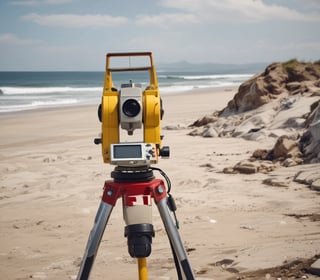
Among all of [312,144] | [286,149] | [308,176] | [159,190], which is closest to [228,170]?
[286,149]

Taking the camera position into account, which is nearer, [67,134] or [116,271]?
[116,271]

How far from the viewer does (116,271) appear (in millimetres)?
3930

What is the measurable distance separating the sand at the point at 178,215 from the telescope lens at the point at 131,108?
1.50 meters

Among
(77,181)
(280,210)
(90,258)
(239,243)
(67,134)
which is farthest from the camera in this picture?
(67,134)

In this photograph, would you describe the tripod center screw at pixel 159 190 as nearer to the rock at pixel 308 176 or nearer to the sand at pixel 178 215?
the sand at pixel 178 215

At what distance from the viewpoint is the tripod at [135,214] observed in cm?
273

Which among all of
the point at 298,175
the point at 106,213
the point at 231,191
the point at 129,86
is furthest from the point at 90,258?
the point at 298,175

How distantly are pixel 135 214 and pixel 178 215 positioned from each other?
2.74 meters

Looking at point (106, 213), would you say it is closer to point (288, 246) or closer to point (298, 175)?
point (288, 246)

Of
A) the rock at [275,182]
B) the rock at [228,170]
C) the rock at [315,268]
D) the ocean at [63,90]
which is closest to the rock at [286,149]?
the rock at [228,170]

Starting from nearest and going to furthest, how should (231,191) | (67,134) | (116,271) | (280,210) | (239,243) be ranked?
(116,271) < (239,243) < (280,210) < (231,191) < (67,134)

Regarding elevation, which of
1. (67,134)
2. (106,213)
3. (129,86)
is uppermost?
(129,86)

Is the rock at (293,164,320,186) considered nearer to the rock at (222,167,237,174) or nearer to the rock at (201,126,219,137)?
the rock at (222,167,237,174)

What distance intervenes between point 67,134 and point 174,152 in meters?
4.98
